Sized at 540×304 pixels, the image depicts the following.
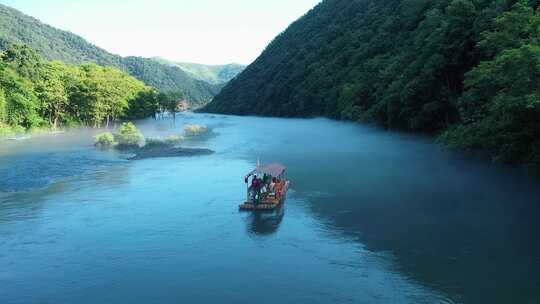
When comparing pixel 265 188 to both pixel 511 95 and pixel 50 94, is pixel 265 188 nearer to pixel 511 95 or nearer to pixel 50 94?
pixel 511 95

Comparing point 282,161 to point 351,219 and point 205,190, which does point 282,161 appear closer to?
point 205,190

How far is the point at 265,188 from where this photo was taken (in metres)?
35.7

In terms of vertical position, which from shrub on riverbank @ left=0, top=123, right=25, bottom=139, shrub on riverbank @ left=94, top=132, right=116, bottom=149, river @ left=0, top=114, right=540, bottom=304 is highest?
shrub on riverbank @ left=0, top=123, right=25, bottom=139

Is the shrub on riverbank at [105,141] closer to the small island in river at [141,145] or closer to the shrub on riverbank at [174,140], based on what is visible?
the small island in river at [141,145]

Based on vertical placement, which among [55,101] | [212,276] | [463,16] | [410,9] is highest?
[410,9]

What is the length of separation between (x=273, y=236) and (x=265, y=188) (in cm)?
866

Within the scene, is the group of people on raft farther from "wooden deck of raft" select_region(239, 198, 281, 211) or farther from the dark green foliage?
the dark green foliage

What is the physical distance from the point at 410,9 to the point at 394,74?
35496 millimetres

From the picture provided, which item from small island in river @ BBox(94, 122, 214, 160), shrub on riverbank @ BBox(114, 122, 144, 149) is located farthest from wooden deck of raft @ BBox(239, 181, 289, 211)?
shrub on riverbank @ BBox(114, 122, 144, 149)

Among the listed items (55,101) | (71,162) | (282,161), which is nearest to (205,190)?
(282,161)

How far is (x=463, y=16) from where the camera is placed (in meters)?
62.3

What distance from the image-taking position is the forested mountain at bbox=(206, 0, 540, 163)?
34.9 metres

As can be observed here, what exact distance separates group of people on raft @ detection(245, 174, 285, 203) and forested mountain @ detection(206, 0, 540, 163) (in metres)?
16.1

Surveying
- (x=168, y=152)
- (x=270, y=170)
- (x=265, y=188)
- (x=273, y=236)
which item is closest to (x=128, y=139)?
(x=168, y=152)
